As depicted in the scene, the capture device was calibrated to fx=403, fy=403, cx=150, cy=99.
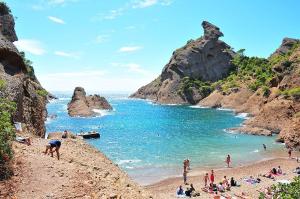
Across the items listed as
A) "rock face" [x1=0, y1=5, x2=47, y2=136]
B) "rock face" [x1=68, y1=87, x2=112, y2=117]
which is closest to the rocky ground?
"rock face" [x1=0, y1=5, x2=47, y2=136]

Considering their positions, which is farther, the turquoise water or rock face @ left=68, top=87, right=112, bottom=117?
rock face @ left=68, top=87, right=112, bottom=117

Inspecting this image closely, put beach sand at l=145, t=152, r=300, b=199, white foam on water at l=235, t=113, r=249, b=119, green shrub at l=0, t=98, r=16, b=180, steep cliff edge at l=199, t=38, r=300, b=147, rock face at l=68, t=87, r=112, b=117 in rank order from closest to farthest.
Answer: green shrub at l=0, t=98, r=16, b=180 → beach sand at l=145, t=152, r=300, b=199 → steep cliff edge at l=199, t=38, r=300, b=147 → white foam on water at l=235, t=113, r=249, b=119 → rock face at l=68, t=87, r=112, b=117

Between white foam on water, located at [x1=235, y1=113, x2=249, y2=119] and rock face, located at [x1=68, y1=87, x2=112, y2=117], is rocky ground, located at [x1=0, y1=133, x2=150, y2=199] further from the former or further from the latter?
rock face, located at [x1=68, y1=87, x2=112, y2=117]

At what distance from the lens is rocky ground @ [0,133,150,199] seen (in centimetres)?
1892

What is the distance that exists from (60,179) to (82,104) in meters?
119

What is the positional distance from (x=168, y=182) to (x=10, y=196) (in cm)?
2787

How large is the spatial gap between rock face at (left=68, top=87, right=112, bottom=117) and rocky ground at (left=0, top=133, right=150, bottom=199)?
10266 cm

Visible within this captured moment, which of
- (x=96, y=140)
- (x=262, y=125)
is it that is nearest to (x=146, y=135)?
(x=96, y=140)

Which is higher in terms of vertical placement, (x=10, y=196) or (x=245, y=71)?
(x=245, y=71)

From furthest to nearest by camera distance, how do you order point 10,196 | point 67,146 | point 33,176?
point 67,146
point 33,176
point 10,196

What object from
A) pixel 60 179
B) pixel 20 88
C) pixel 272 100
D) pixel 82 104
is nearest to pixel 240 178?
pixel 20 88

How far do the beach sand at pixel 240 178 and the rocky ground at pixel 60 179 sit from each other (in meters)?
11.6

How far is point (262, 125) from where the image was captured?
85.3m

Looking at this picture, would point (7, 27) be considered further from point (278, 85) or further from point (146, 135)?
point (278, 85)
